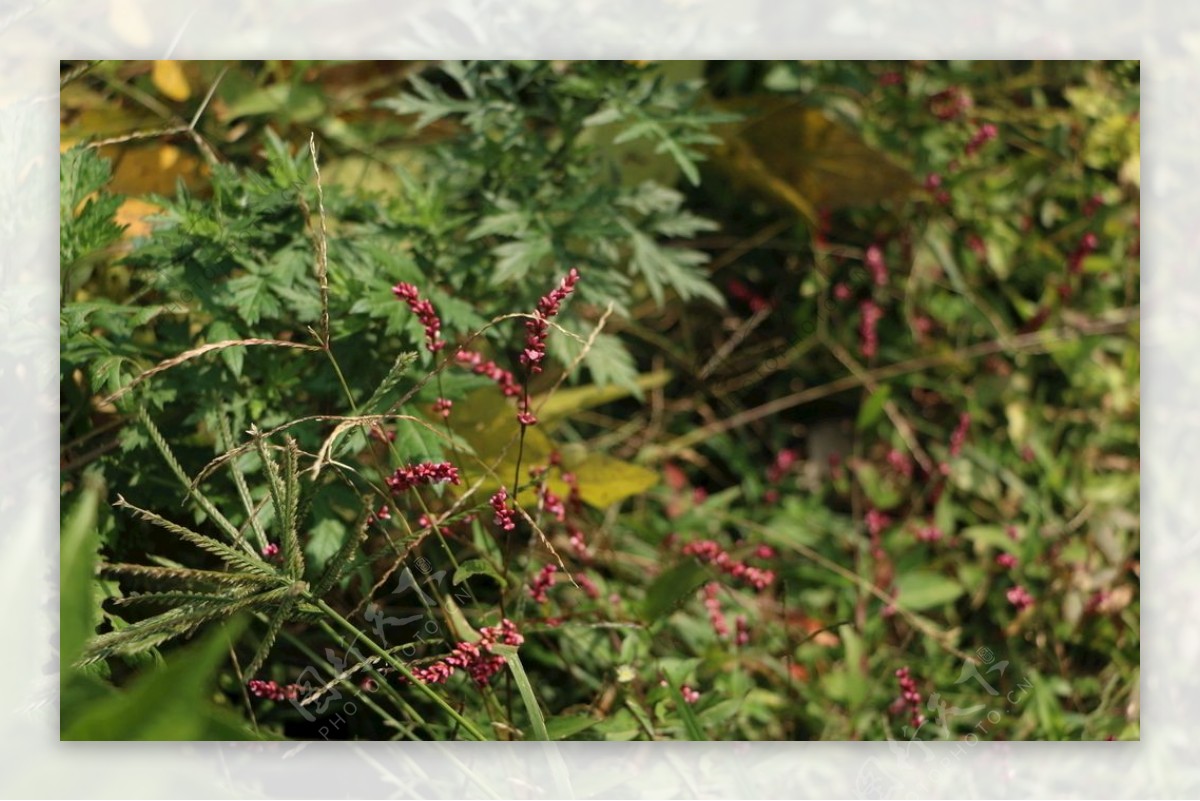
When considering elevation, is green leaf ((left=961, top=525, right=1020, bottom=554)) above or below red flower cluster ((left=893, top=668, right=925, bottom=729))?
above

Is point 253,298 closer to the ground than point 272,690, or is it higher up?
Result: higher up

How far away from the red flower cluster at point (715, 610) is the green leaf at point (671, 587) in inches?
1.7

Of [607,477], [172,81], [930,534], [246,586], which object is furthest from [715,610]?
[172,81]

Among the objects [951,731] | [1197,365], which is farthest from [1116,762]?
[1197,365]

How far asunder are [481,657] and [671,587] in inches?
13.7

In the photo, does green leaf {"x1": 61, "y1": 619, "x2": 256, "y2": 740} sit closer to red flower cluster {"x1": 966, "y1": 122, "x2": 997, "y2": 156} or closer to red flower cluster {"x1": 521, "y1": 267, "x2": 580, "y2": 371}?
red flower cluster {"x1": 521, "y1": 267, "x2": 580, "y2": 371}

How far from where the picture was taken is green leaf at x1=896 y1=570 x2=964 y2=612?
6.15ft

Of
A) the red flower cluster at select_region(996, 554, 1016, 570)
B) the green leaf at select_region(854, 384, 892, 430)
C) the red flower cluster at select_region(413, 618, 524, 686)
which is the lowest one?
the red flower cluster at select_region(996, 554, 1016, 570)

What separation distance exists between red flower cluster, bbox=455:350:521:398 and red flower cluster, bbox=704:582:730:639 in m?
0.44

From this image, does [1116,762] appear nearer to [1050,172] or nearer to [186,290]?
[1050,172]

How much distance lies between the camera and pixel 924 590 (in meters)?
1.89

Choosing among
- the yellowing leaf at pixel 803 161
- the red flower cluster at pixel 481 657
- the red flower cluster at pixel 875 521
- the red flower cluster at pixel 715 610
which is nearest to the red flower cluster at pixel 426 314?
the red flower cluster at pixel 481 657

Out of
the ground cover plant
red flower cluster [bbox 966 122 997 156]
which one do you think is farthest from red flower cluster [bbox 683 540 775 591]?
red flower cluster [bbox 966 122 997 156]

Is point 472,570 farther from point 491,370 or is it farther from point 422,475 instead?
point 491,370
